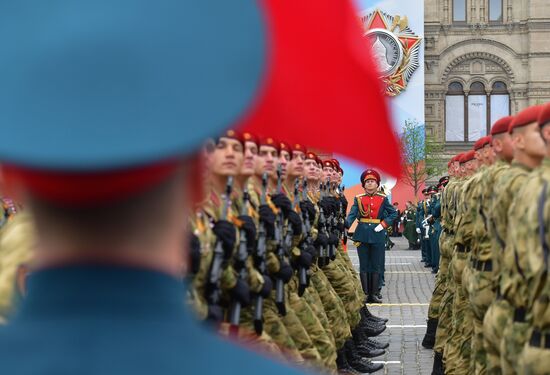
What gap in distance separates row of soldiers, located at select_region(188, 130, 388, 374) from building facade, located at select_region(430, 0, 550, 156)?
1499 inches

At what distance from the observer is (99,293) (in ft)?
3.11

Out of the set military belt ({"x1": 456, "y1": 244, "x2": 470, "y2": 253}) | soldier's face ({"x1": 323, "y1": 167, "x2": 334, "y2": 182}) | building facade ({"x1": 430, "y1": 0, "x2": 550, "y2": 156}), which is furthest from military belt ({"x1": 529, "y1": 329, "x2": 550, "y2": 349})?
building facade ({"x1": 430, "y1": 0, "x2": 550, "y2": 156})

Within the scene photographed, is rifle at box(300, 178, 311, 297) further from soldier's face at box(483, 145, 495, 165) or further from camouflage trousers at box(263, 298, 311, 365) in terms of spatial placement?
soldier's face at box(483, 145, 495, 165)

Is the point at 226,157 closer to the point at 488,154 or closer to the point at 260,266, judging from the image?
the point at 260,266

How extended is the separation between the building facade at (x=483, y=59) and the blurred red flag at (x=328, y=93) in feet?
151

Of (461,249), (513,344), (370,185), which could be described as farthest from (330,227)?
(513,344)

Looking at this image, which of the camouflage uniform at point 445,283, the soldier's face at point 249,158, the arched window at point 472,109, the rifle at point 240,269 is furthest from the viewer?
the arched window at point 472,109

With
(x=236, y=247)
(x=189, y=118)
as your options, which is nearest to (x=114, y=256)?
A: (x=189, y=118)

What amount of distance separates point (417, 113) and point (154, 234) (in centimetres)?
4157

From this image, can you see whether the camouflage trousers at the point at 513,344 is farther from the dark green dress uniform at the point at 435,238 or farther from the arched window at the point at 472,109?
the arched window at the point at 472,109

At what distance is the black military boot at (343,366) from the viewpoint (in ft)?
30.5

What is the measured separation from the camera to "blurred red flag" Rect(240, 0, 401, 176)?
3.83ft

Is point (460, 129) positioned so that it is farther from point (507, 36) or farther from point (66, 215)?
point (66, 215)

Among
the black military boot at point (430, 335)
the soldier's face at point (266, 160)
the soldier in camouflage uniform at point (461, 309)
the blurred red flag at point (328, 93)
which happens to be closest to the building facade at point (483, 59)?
the black military boot at point (430, 335)
